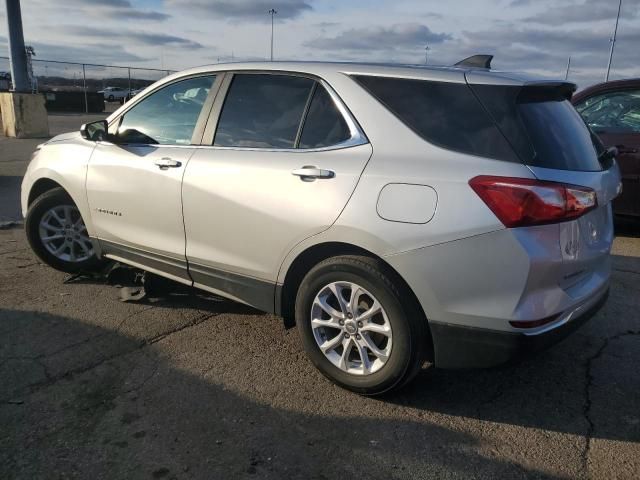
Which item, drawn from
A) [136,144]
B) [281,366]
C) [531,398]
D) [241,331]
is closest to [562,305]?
[531,398]

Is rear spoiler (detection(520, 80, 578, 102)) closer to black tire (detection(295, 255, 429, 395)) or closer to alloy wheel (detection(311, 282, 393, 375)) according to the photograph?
black tire (detection(295, 255, 429, 395))

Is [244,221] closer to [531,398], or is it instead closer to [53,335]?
[53,335]

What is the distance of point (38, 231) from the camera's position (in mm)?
4816

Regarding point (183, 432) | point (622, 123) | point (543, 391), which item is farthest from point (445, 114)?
point (622, 123)

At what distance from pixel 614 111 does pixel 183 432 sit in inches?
230

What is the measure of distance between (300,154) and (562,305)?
157 centimetres

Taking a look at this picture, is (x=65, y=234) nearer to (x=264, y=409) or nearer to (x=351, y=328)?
(x=264, y=409)

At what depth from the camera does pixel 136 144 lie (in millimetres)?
4082

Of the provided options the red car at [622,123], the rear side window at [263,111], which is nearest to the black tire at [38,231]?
the rear side window at [263,111]

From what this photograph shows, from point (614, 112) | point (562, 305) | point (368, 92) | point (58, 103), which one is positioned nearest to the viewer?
point (562, 305)

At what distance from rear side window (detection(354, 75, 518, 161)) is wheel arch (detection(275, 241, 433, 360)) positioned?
675mm

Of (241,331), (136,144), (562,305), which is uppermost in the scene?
(136,144)

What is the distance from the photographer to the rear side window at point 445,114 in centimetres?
269

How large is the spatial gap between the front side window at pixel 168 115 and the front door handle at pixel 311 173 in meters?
1.05
